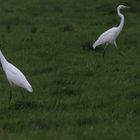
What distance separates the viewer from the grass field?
10266mm

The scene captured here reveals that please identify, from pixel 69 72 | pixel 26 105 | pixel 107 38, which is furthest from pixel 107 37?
pixel 26 105

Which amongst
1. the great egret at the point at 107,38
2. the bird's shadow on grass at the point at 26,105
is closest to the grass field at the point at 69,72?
the bird's shadow on grass at the point at 26,105

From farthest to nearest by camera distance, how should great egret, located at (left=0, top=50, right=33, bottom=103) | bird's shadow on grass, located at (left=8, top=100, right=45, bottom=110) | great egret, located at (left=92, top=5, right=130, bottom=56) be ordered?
great egret, located at (left=92, top=5, right=130, bottom=56) < great egret, located at (left=0, top=50, right=33, bottom=103) < bird's shadow on grass, located at (left=8, top=100, right=45, bottom=110)

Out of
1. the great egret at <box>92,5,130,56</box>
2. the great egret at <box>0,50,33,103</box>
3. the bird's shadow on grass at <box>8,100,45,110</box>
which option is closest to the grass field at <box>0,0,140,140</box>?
the bird's shadow on grass at <box>8,100,45,110</box>

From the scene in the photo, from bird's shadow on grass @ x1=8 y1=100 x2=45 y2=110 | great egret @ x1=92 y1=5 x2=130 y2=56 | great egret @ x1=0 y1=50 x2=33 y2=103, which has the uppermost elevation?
great egret @ x1=0 y1=50 x2=33 y2=103

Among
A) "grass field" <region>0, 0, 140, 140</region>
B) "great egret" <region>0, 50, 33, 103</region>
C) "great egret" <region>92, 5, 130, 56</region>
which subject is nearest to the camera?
"grass field" <region>0, 0, 140, 140</region>

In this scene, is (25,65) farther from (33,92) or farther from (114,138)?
(114,138)

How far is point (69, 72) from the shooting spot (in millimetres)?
15297

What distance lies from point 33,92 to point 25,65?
3305 mm

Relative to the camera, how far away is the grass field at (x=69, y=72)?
33.7 feet

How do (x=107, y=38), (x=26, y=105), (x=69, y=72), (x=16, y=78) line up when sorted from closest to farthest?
1. (x=26, y=105)
2. (x=16, y=78)
3. (x=69, y=72)
4. (x=107, y=38)

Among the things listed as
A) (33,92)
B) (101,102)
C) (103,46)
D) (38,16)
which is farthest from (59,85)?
(38,16)

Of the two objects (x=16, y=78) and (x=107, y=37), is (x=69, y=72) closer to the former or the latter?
(x=16, y=78)

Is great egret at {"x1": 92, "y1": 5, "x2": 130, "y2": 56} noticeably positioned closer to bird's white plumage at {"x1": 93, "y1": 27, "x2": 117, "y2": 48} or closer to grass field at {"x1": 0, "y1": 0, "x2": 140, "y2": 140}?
bird's white plumage at {"x1": 93, "y1": 27, "x2": 117, "y2": 48}
